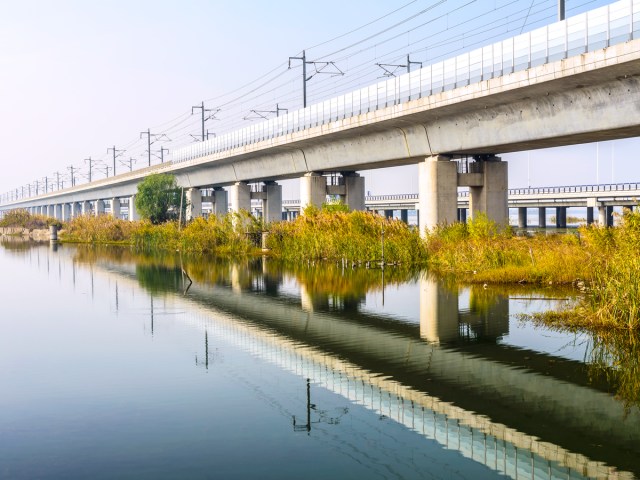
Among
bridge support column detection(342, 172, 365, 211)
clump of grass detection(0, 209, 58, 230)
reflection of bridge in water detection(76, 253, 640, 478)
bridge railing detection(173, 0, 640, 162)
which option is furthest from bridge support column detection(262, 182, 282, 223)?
clump of grass detection(0, 209, 58, 230)

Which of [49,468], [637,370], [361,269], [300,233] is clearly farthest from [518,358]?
[300,233]

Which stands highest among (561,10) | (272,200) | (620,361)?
(561,10)

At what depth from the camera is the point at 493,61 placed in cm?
3384

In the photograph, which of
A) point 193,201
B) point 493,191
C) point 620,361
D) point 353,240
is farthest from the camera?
point 193,201

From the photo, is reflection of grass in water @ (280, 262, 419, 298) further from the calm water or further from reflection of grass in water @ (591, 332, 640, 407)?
reflection of grass in water @ (591, 332, 640, 407)

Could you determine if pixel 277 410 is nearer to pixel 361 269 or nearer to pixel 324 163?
pixel 361 269

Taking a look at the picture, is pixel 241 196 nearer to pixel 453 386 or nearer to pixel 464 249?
pixel 464 249

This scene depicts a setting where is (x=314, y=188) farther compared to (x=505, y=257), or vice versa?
(x=314, y=188)

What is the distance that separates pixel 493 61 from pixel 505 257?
942 cm

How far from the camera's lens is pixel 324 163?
53.4 metres

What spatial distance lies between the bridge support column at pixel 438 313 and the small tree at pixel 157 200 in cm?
5138

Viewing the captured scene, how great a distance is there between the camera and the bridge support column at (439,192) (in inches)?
1645

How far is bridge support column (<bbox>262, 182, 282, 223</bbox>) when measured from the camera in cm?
6950

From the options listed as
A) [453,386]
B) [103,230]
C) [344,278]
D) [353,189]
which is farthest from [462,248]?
[103,230]
